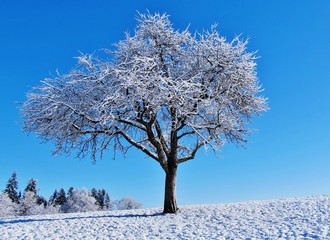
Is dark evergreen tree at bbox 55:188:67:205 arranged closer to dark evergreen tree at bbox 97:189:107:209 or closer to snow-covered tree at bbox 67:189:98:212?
dark evergreen tree at bbox 97:189:107:209

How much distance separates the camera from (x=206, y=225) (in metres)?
12.3

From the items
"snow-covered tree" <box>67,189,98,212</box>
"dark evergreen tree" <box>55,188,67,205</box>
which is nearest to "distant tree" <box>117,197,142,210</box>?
"snow-covered tree" <box>67,189,98,212</box>

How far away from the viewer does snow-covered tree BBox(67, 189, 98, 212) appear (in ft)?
177

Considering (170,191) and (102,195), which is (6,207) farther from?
(102,195)

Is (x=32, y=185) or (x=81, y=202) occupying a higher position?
(x=32, y=185)

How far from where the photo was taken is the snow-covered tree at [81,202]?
177 feet

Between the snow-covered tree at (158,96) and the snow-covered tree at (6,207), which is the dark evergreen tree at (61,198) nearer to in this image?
the snow-covered tree at (6,207)

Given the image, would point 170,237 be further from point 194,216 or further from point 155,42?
point 155,42

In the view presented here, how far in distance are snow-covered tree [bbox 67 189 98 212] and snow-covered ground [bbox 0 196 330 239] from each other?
40.2 meters

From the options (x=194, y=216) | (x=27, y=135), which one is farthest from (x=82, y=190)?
(x=194, y=216)

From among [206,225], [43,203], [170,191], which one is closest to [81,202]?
[43,203]

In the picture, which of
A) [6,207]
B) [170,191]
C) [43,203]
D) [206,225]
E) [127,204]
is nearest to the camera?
[206,225]

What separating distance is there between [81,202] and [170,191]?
42538 mm

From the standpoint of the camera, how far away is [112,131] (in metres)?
16.1
